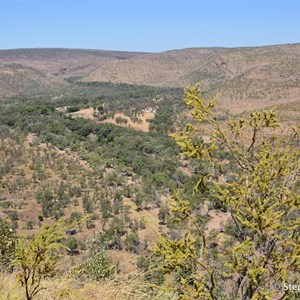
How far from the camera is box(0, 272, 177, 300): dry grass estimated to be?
4797 millimetres

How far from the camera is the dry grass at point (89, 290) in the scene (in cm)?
480

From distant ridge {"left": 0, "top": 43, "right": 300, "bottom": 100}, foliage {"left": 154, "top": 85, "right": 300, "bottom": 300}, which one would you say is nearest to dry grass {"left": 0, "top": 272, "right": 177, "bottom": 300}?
foliage {"left": 154, "top": 85, "right": 300, "bottom": 300}

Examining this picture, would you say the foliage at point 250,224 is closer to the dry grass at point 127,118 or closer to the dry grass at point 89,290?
the dry grass at point 89,290

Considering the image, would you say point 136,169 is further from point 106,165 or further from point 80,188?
point 80,188

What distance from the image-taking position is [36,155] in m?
45.9

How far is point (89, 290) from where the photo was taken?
200 inches

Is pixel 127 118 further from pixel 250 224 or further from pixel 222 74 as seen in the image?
pixel 250 224

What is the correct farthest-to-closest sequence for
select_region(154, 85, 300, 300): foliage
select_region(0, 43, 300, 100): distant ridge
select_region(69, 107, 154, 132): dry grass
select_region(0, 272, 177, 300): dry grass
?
select_region(0, 43, 300, 100): distant ridge
select_region(69, 107, 154, 132): dry grass
select_region(0, 272, 177, 300): dry grass
select_region(154, 85, 300, 300): foliage

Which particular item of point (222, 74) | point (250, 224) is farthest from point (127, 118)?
point (250, 224)

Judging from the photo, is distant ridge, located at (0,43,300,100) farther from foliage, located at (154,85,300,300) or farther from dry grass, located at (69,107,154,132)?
foliage, located at (154,85,300,300)

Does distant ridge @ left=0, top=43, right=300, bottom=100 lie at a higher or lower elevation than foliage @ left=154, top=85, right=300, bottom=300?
higher

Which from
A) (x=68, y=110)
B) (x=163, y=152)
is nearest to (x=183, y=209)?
(x=163, y=152)

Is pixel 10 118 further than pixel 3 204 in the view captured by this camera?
Yes

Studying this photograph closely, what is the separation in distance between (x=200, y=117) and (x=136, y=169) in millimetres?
42645
